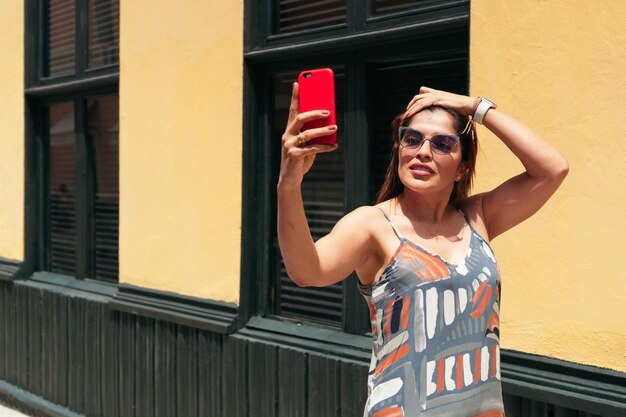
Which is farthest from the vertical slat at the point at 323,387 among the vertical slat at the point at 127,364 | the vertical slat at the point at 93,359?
the vertical slat at the point at 93,359

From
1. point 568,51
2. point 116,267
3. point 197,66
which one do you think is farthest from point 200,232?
point 568,51

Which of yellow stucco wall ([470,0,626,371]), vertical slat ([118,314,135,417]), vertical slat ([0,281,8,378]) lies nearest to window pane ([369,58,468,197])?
yellow stucco wall ([470,0,626,371])

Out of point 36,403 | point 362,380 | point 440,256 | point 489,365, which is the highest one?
point 440,256

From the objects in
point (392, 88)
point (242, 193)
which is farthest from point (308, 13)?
point (242, 193)

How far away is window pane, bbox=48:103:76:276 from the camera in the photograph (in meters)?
6.79

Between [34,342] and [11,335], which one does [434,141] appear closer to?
[34,342]

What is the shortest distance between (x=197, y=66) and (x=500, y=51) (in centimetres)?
229

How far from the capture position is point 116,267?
620cm

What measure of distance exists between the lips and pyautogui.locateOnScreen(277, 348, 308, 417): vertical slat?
7.51 ft

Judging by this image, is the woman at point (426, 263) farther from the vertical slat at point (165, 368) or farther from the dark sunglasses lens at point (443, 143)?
the vertical slat at point (165, 368)

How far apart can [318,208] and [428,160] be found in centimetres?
231

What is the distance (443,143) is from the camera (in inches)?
88.1

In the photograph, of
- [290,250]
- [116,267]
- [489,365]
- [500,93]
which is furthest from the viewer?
[116,267]

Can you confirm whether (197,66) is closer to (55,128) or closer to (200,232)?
(200,232)
